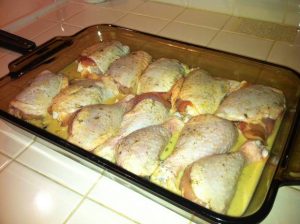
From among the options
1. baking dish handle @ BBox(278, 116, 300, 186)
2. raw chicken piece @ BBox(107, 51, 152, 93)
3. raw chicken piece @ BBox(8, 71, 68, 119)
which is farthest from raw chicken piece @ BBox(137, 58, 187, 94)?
baking dish handle @ BBox(278, 116, 300, 186)

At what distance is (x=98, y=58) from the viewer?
122 cm

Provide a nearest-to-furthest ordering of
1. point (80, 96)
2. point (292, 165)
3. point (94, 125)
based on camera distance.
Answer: point (292, 165) < point (94, 125) < point (80, 96)

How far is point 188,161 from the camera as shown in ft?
2.72

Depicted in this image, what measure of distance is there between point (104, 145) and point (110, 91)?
292 millimetres

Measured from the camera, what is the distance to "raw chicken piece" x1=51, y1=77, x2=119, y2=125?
3.45ft

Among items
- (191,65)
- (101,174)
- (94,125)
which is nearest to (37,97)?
(94,125)

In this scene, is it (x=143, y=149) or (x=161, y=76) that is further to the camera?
(x=161, y=76)

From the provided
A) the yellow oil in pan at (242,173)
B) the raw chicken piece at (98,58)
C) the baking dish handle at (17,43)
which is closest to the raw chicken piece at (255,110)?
the yellow oil in pan at (242,173)

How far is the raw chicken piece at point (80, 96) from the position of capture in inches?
41.4

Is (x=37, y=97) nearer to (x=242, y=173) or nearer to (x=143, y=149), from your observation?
(x=143, y=149)

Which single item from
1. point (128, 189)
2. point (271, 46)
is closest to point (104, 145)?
point (128, 189)

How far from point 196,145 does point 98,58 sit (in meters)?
0.60

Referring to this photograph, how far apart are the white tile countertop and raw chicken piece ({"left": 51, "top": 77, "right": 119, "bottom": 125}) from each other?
0.13 m

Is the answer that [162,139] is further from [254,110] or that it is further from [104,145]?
[254,110]
